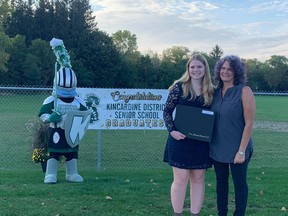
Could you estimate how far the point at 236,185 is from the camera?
4.76m

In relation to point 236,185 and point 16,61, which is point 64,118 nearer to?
point 236,185

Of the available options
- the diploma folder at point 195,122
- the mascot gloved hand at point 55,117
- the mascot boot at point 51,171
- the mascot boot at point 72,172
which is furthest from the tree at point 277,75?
the diploma folder at point 195,122

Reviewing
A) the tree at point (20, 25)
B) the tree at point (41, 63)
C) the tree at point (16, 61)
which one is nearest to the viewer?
the tree at point (41, 63)

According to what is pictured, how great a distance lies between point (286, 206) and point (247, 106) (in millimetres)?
2147

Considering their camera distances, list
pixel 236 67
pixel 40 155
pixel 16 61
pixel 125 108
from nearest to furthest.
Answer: pixel 236 67 → pixel 40 155 → pixel 125 108 → pixel 16 61

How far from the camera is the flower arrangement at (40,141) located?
758 centimetres

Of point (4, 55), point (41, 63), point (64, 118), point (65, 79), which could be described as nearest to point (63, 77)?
point (65, 79)

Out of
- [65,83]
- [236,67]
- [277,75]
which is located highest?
[277,75]

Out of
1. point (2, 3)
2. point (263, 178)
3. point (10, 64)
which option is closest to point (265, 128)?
point (263, 178)

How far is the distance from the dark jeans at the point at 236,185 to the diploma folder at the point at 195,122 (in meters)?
0.37

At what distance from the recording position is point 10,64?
4684 cm

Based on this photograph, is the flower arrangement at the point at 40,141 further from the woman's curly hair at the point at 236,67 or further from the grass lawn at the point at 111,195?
the woman's curly hair at the point at 236,67

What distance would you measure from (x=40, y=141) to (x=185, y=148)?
3809mm

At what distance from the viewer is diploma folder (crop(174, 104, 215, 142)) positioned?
4645mm
